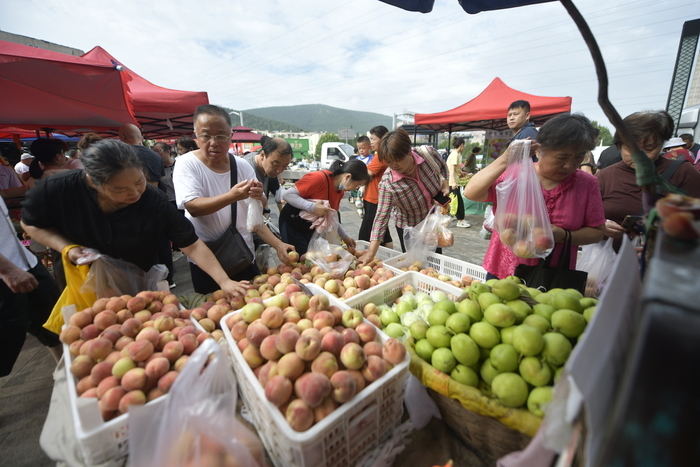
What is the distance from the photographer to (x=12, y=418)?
2.21 meters

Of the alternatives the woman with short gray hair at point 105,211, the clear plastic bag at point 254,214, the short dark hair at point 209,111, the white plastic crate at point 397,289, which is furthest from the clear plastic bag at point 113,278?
the white plastic crate at point 397,289

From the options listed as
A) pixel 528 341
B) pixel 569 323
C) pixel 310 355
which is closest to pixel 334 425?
pixel 310 355

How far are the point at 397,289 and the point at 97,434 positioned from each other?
1.77 metres

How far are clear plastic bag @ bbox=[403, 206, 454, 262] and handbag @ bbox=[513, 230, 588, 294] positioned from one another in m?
0.90

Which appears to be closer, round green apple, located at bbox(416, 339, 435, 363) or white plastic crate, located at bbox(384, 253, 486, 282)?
round green apple, located at bbox(416, 339, 435, 363)

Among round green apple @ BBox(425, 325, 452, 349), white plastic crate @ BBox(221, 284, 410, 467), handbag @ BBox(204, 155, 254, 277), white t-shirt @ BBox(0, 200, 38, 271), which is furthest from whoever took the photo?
handbag @ BBox(204, 155, 254, 277)

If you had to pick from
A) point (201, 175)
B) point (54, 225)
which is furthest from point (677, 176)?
point (54, 225)

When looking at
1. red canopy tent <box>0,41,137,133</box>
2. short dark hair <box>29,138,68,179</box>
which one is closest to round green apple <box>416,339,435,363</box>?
red canopy tent <box>0,41,137,133</box>

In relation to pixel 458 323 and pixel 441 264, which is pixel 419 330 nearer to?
pixel 458 323

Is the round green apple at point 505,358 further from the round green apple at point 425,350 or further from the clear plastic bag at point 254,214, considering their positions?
the clear plastic bag at point 254,214

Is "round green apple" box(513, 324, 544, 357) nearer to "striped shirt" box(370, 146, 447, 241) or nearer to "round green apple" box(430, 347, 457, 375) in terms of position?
"round green apple" box(430, 347, 457, 375)

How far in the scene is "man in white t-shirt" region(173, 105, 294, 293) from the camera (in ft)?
6.95

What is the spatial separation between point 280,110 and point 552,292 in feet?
696

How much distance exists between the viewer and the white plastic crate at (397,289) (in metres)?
1.91
